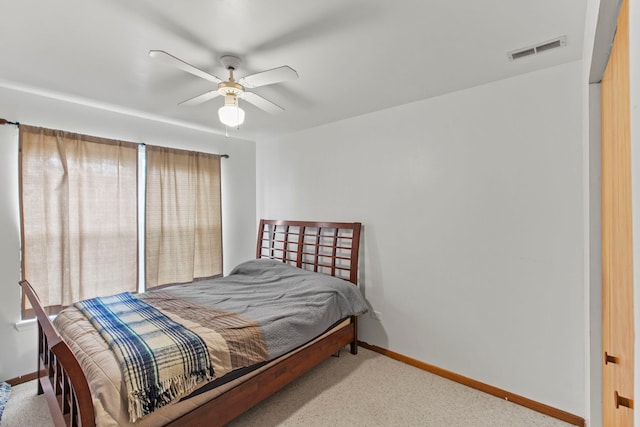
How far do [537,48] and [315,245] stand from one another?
8.32 feet

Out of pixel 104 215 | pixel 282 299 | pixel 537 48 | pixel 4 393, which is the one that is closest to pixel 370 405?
pixel 282 299

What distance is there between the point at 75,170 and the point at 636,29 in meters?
3.63

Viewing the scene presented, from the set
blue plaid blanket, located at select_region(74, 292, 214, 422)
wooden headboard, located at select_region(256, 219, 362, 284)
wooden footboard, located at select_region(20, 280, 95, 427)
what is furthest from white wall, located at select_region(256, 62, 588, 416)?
wooden footboard, located at select_region(20, 280, 95, 427)

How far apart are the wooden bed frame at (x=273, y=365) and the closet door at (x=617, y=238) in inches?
70.4

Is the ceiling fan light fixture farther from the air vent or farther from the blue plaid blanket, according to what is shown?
the air vent

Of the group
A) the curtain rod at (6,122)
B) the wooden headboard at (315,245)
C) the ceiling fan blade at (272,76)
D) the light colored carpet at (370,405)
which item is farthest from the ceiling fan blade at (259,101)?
the light colored carpet at (370,405)

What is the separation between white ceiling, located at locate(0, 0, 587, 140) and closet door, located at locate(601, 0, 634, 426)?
2.31 ft

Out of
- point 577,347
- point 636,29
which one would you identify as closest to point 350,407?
point 577,347

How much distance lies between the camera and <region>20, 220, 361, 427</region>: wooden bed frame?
1.34 m

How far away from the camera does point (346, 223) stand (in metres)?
3.24

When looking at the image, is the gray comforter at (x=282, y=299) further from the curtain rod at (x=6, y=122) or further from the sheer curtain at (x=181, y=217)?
the curtain rod at (x=6, y=122)

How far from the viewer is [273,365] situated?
2.15 m

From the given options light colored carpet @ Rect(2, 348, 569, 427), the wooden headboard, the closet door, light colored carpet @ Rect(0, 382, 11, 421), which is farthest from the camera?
the wooden headboard

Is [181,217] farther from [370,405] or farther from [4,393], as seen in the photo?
[370,405]
